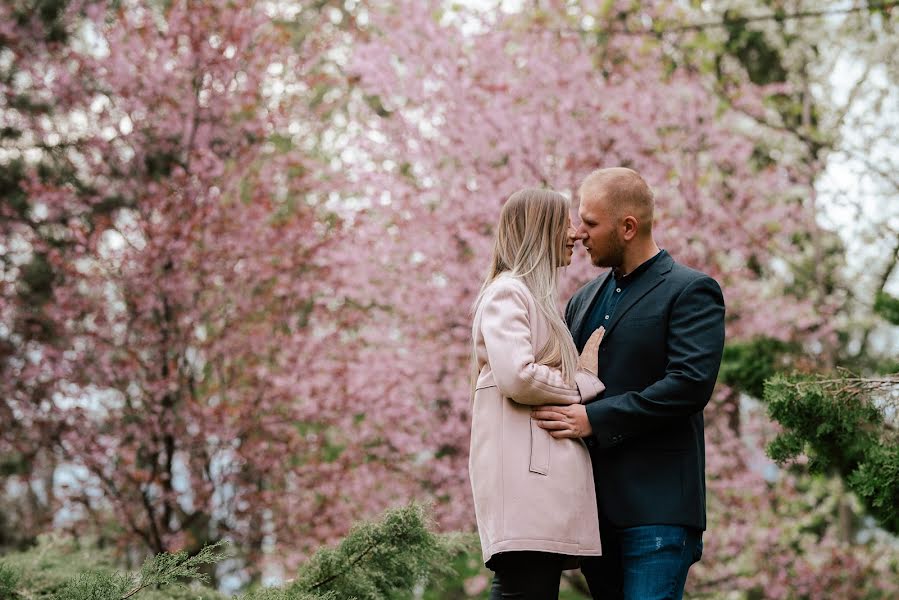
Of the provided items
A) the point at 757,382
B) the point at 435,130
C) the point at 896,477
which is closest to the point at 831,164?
the point at 435,130

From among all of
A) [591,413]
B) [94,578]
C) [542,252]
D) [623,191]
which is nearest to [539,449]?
[591,413]

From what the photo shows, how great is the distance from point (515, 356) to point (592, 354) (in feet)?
1.26

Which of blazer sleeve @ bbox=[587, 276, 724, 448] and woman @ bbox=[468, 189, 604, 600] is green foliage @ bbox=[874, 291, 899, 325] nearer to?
blazer sleeve @ bbox=[587, 276, 724, 448]

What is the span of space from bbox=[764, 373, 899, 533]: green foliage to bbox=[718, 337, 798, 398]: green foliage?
48.4 inches

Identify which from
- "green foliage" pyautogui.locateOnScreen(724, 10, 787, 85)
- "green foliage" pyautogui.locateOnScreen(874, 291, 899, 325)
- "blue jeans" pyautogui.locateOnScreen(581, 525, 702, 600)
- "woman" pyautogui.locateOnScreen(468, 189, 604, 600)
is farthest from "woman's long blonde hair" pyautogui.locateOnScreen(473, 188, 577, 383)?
"green foliage" pyautogui.locateOnScreen(724, 10, 787, 85)

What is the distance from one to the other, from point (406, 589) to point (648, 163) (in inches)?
188

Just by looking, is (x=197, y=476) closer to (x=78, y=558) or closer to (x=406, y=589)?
(x=78, y=558)

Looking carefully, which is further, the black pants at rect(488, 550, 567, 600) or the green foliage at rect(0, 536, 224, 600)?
the black pants at rect(488, 550, 567, 600)

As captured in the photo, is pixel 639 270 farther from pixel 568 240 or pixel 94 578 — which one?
pixel 94 578

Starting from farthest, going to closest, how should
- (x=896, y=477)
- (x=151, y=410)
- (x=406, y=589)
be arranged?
(x=151, y=410) < (x=406, y=589) < (x=896, y=477)

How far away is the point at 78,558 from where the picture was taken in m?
4.38

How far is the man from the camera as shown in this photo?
8.39 feet

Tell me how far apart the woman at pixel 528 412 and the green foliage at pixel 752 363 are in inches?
72.1

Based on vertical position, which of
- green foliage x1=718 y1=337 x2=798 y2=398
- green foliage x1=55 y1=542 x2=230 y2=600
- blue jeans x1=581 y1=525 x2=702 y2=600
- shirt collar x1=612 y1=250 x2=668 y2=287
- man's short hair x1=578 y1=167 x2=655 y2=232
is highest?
man's short hair x1=578 y1=167 x2=655 y2=232
